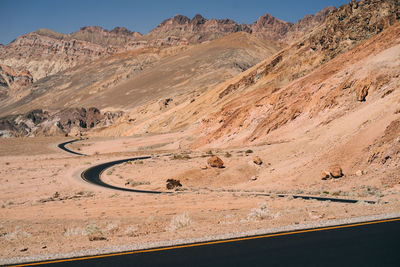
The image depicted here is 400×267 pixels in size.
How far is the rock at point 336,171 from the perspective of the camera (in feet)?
85.3

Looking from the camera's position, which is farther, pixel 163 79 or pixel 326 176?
pixel 163 79

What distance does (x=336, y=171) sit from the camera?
26.1 m

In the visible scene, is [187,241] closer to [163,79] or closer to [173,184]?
[173,184]

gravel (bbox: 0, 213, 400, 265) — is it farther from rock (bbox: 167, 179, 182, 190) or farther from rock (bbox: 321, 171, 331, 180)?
rock (bbox: 167, 179, 182, 190)

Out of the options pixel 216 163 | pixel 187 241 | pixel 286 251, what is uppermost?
pixel 216 163

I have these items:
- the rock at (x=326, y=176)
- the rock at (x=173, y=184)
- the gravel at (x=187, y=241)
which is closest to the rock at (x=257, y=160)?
the rock at (x=173, y=184)

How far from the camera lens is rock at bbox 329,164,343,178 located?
26000mm

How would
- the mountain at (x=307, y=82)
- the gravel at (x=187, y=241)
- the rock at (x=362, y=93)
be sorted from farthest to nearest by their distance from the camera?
1. the mountain at (x=307, y=82)
2. the rock at (x=362, y=93)
3. the gravel at (x=187, y=241)

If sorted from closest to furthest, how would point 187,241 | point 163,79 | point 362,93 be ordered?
point 187,241
point 362,93
point 163,79

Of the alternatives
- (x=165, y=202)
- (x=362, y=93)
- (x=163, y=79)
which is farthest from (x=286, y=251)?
(x=163, y=79)

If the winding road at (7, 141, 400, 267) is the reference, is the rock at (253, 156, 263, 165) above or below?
above

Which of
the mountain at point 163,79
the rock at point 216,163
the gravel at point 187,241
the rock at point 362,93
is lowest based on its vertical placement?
the gravel at point 187,241

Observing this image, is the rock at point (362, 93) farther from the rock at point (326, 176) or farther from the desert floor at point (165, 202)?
the rock at point (326, 176)

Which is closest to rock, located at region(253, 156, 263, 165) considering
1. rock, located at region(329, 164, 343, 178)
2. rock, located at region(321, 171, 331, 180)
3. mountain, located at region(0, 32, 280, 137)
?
rock, located at region(321, 171, 331, 180)
